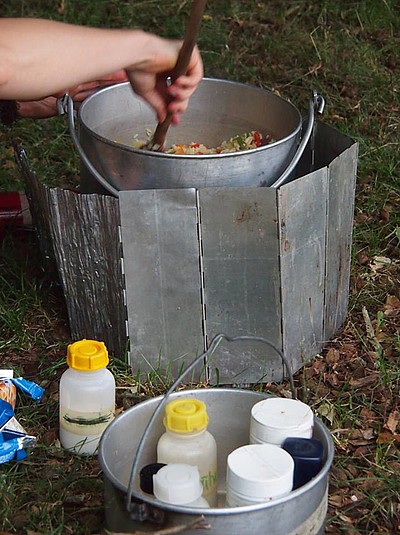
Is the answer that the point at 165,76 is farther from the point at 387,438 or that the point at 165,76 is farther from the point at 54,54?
the point at 387,438

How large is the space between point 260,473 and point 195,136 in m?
1.32

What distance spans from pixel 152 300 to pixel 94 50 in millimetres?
592

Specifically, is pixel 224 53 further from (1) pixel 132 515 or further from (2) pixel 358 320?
(1) pixel 132 515

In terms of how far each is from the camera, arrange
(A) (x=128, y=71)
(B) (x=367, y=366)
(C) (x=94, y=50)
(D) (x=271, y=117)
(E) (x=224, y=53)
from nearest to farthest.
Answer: (C) (x=94, y=50) → (A) (x=128, y=71) → (B) (x=367, y=366) → (D) (x=271, y=117) → (E) (x=224, y=53)

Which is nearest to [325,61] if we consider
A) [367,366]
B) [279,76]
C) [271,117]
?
[279,76]

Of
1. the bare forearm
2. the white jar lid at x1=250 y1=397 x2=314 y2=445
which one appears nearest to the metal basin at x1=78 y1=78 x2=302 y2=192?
the bare forearm


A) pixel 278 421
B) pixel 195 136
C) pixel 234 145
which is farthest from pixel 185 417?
pixel 195 136

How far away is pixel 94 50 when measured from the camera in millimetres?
2029

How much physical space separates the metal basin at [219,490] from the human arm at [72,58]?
2.29 feet

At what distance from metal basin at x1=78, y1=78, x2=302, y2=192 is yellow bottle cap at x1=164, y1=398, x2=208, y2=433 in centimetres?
66

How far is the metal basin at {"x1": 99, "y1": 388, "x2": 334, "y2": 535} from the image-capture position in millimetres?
1525

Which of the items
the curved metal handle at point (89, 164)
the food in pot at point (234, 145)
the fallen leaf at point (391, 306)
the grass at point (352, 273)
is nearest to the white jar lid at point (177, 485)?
the grass at point (352, 273)

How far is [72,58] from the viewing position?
2000mm

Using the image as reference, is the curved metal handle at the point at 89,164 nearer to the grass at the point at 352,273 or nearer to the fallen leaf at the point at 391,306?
the grass at the point at 352,273
